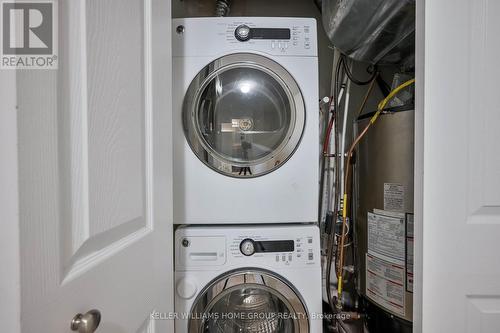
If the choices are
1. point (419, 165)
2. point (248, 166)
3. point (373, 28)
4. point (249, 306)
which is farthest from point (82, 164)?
point (373, 28)

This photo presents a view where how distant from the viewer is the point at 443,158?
2.28 ft

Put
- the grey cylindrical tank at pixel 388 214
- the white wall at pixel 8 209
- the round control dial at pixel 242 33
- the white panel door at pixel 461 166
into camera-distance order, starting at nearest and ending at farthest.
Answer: the white wall at pixel 8 209, the white panel door at pixel 461 166, the grey cylindrical tank at pixel 388 214, the round control dial at pixel 242 33

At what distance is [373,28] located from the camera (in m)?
1.06

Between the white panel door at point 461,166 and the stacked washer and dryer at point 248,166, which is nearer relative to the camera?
the white panel door at point 461,166

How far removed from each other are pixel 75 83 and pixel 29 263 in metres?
0.29

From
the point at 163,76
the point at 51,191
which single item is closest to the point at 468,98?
the point at 163,76

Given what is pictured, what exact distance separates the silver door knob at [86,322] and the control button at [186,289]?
59 cm

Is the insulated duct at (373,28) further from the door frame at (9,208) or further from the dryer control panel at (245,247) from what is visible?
the door frame at (9,208)

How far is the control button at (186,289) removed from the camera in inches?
37.7

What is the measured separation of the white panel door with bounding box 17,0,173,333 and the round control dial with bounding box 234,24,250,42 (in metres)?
0.38

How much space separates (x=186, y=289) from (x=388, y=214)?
0.88m

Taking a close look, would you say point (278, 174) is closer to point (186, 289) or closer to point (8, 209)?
point (186, 289)

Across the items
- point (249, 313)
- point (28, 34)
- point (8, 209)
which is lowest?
point (249, 313)

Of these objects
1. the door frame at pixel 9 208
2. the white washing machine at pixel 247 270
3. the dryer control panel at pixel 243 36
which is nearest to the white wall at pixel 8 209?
the door frame at pixel 9 208
